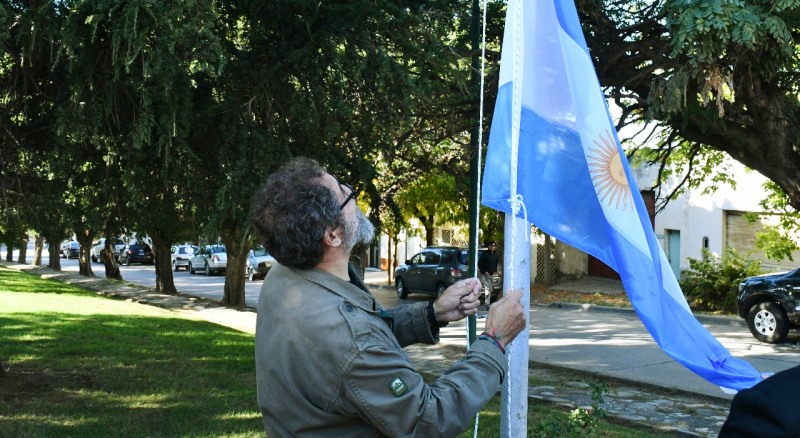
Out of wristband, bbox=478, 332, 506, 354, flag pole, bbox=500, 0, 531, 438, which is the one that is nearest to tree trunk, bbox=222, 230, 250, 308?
flag pole, bbox=500, 0, 531, 438

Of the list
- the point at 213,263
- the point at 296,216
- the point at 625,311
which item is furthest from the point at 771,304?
the point at 213,263

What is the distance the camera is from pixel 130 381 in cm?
994

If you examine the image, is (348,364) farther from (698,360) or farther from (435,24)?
(435,24)

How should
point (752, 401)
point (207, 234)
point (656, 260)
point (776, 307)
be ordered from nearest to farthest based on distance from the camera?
point (752, 401) < point (656, 260) < point (207, 234) < point (776, 307)

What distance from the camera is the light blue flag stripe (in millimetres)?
3752

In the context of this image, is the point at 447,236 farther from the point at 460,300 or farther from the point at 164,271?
the point at 460,300

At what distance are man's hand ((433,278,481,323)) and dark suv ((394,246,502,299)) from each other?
72.0ft

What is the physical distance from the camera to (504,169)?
12.9 ft

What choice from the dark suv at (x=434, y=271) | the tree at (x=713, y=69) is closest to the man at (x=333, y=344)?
the tree at (x=713, y=69)

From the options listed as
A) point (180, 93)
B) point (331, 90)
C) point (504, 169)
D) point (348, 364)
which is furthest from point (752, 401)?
point (331, 90)

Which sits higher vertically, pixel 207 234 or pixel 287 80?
pixel 287 80

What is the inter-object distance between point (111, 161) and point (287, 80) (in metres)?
1.85

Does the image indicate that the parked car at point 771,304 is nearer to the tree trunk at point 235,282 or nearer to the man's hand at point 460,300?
the tree trunk at point 235,282

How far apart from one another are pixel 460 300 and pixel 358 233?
579 mm
